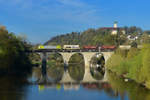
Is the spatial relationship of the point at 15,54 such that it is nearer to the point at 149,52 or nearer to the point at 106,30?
the point at 149,52

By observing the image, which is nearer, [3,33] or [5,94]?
[5,94]

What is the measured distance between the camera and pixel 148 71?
32969 mm

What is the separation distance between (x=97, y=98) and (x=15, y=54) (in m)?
33.2

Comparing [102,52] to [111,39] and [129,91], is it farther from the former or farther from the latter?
[129,91]

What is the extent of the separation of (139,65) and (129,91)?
17.8ft

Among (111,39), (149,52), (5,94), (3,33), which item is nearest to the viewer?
(5,94)

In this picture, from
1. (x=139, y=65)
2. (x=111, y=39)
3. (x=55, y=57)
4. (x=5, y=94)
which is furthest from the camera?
(x=55, y=57)

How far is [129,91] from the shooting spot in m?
33.5

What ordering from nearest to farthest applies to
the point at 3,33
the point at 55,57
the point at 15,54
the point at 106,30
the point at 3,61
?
the point at 3,61, the point at 3,33, the point at 15,54, the point at 55,57, the point at 106,30

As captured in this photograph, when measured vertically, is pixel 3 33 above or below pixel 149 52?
above

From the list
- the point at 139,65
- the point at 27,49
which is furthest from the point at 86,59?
the point at 139,65

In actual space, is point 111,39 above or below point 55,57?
above

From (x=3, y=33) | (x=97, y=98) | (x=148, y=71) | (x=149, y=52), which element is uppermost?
(x=3, y=33)

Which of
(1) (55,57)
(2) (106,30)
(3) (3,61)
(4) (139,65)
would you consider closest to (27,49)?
(3) (3,61)
